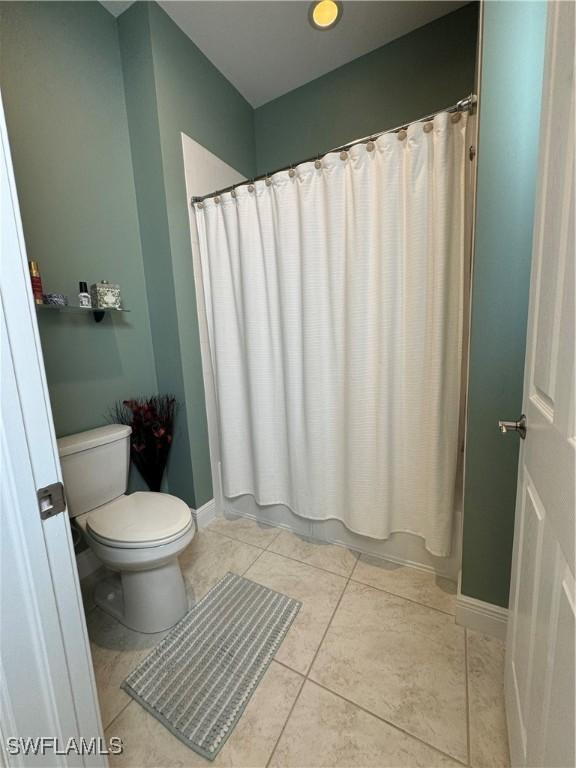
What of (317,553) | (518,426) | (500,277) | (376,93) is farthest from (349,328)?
(376,93)

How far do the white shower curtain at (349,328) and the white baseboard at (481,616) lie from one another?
0.61 ft

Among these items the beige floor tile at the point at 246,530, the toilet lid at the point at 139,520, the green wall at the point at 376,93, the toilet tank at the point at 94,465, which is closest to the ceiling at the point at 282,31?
the green wall at the point at 376,93

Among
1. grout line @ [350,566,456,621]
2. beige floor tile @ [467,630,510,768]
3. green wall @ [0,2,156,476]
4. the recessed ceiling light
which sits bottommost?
beige floor tile @ [467,630,510,768]

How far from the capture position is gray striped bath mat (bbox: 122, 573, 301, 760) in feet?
3.04

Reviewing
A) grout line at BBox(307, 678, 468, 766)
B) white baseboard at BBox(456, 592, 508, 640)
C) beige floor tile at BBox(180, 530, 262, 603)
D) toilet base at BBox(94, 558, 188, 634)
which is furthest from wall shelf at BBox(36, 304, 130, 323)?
white baseboard at BBox(456, 592, 508, 640)

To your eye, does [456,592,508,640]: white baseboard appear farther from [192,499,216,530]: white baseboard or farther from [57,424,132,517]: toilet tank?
[57,424,132,517]: toilet tank

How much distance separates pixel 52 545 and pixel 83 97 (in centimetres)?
191

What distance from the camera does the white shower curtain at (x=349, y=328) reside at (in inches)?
46.0

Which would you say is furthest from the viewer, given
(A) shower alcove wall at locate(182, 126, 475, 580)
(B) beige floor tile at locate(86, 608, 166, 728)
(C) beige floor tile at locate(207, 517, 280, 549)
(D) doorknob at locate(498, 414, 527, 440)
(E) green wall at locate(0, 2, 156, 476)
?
(C) beige floor tile at locate(207, 517, 280, 549)

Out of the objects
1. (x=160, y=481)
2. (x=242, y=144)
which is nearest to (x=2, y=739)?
(x=160, y=481)

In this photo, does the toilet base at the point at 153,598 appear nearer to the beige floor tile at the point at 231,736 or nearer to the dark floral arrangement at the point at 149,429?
the beige floor tile at the point at 231,736

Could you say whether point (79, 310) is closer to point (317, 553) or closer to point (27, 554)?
point (27, 554)

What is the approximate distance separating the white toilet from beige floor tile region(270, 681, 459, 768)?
599 millimetres

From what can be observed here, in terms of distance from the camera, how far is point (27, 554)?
1.80 ft
